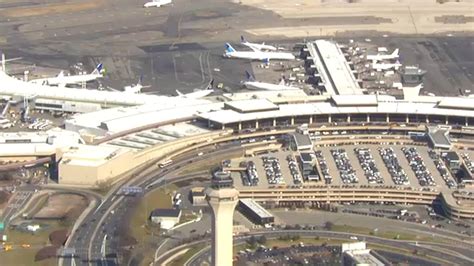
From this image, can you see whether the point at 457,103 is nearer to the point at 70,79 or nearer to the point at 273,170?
the point at 273,170

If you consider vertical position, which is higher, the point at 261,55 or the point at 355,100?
the point at 261,55

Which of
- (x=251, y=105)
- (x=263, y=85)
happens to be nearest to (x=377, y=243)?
(x=251, y=105)

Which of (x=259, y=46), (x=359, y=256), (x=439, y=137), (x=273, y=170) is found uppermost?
(x=259, y=46)

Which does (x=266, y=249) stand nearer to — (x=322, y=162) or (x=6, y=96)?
(x=322, y=162)

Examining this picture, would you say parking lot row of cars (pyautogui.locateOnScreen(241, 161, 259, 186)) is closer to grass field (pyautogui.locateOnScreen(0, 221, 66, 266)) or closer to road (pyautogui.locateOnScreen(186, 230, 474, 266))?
road (pyautogui.locateOnScreen(186, 230, 474, 266))

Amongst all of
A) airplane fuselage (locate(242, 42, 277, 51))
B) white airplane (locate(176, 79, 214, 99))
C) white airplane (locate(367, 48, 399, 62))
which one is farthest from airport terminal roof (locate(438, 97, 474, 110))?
airplane fuselage (locate(242, 42, 277, 51))

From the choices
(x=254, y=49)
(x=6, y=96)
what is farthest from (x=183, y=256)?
(x=254, y=49)
